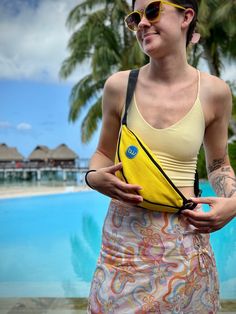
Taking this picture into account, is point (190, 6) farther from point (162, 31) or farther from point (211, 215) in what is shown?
point (211, 215)

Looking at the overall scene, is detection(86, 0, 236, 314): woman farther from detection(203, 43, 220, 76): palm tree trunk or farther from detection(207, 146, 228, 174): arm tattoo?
detection(203, 43, 220, 76): palm tree trunk

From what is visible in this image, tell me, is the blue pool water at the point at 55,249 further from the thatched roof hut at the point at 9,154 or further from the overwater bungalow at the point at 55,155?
the overwater bungalow at the point at 55,155

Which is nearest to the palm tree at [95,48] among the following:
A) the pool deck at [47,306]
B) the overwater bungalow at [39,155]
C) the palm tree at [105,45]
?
the palm tree at [105,45]

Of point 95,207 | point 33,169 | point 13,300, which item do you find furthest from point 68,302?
point 33,169

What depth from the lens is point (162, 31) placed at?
39.9 inches

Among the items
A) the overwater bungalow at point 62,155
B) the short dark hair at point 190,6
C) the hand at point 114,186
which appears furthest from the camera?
the overwater bungalow at point 62,155

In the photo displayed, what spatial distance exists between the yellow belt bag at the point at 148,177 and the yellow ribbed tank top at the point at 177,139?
0.04m

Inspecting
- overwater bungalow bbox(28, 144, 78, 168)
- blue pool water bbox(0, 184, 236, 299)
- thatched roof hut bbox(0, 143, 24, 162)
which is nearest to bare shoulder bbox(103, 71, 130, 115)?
blue pool water bbox(0, 184, 236, 299)

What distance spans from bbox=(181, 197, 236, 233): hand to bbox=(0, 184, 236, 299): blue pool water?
2.69 m

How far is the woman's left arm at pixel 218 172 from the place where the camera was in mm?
956

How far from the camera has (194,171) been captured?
107cm

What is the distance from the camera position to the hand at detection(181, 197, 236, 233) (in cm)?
94

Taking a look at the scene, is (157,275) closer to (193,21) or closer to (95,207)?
(193,21)

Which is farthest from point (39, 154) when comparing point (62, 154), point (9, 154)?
point (9, 154)
